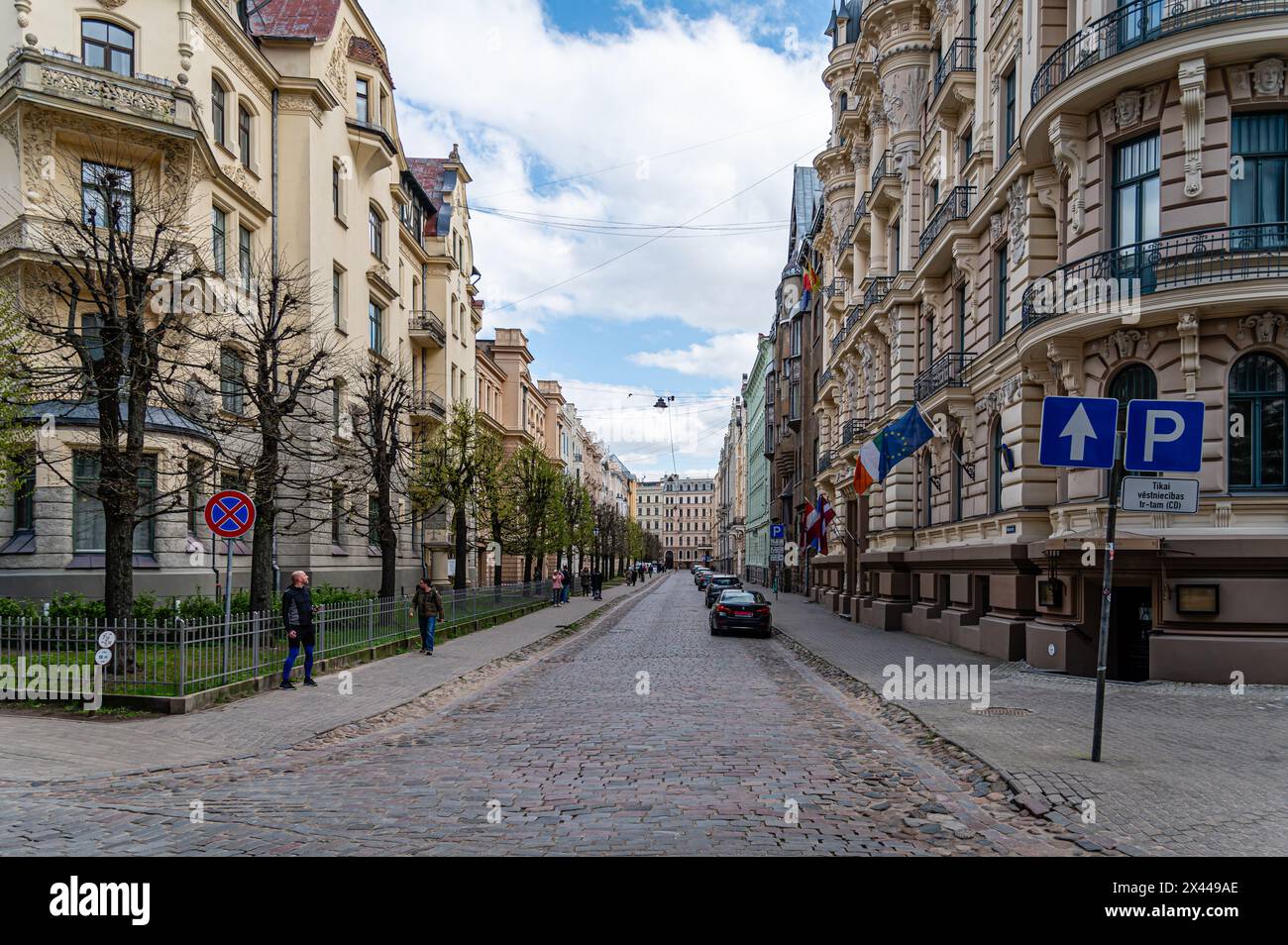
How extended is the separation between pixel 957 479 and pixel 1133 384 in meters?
7.91

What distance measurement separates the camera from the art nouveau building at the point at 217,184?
70.4 ft

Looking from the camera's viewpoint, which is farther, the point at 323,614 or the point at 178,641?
the point at 323,614

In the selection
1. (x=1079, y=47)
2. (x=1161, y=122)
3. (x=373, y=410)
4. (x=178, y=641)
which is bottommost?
(x=178, y=641)

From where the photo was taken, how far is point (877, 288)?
100 ft

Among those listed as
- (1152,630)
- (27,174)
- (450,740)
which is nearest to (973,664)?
(1152,630)

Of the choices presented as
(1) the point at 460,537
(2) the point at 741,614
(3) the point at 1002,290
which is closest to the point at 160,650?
(2) the point at 741,614

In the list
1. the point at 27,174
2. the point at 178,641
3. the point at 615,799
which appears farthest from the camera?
the point at 27,174

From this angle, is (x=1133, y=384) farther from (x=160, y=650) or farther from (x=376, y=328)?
(x=376, y=328)

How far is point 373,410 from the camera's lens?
82.2ft

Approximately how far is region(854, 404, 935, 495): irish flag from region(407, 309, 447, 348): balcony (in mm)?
24084

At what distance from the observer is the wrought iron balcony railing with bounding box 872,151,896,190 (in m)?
29.3

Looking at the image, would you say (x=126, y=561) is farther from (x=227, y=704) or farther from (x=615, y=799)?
(x=615, y=799)

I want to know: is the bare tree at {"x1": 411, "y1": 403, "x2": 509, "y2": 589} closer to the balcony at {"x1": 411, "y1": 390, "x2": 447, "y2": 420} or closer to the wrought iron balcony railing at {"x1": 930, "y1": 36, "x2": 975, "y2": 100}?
the balcony at {"x1": 411, "y1": 390, "x2": 447, "y2": 420}

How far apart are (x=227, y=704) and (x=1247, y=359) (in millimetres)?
15894
